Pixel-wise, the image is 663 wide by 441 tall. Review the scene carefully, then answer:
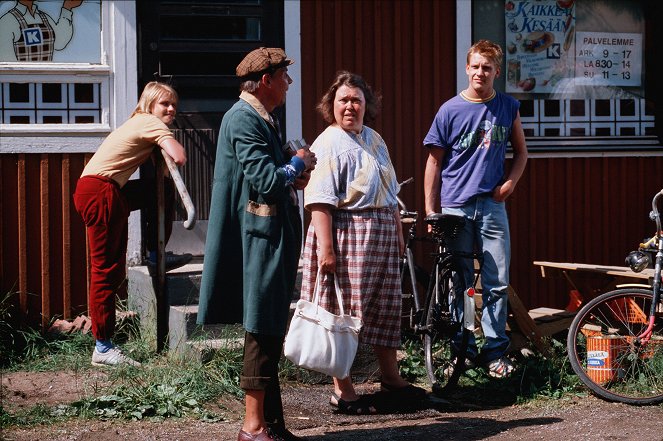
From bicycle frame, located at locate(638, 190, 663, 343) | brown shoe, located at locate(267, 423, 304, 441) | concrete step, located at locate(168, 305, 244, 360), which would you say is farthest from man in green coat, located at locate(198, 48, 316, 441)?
bicycle frame, located at locate(638, 190, 663, 343)

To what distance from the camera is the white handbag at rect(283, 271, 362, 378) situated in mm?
5359

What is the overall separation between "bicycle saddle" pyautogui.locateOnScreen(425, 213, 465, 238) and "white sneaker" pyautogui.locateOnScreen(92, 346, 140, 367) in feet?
6.93

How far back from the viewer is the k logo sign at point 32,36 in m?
7.93

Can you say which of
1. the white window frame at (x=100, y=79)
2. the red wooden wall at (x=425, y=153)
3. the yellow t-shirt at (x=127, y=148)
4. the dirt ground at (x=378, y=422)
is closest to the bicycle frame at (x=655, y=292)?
the dirt ground at (x=378, y=422)

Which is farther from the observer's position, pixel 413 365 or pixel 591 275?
pixel 591 275

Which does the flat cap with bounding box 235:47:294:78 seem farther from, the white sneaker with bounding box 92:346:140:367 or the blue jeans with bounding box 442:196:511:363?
the white sneaker with bounding box 92:346:140:367

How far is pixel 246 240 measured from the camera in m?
5.03

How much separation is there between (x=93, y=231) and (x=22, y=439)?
1.84m

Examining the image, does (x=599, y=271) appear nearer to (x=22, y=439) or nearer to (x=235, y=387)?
(x=235, y=387)

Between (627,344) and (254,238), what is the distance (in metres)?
2.84

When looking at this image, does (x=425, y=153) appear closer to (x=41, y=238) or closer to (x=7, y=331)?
(x=41, y=238)

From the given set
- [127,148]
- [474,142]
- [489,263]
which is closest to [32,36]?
[127,148]

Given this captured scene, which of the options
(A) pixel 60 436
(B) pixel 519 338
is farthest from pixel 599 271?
(A) pixel 60 436

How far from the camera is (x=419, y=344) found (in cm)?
754
